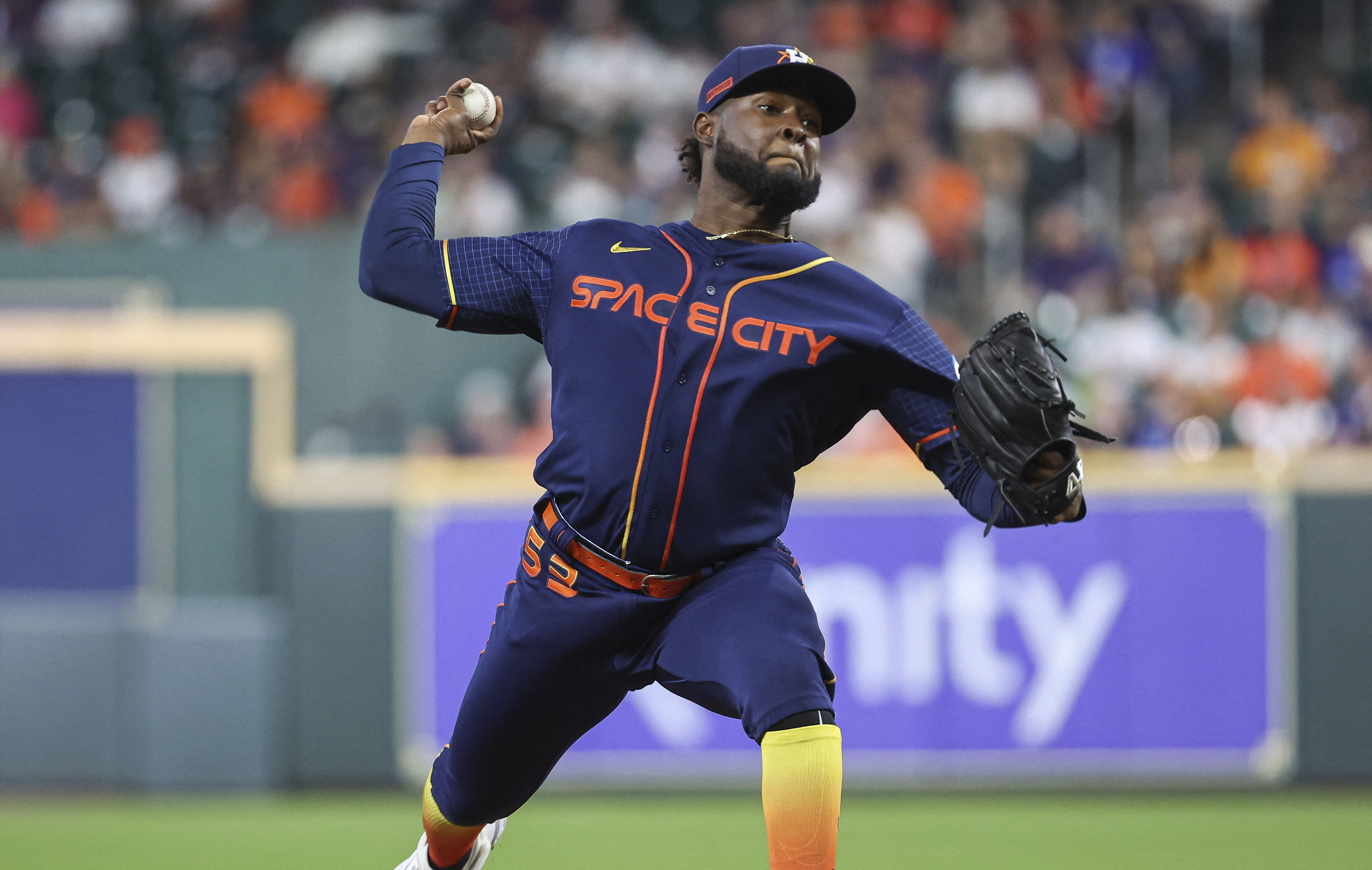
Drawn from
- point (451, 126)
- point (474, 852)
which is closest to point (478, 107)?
point (451, 126)

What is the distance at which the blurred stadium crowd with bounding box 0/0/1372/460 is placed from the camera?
1005 cm

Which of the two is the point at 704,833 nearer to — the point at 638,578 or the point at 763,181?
the point at 638,578

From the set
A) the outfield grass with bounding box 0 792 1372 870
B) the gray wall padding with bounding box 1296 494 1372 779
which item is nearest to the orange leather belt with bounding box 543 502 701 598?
the outfield grass with bounding box 0 792 1372 870

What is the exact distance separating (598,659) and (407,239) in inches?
41.4

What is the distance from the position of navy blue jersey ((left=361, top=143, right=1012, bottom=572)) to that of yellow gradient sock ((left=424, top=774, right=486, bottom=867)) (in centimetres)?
93

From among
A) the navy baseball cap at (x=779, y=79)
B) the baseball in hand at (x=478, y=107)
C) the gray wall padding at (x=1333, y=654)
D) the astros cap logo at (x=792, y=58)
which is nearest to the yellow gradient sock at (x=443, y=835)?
the baseball in hand at (x=478, y=107)

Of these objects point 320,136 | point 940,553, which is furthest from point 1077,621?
point 320,136

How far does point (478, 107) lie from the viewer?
3959 millimetres

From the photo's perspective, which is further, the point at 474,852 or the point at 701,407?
the point at 474,852

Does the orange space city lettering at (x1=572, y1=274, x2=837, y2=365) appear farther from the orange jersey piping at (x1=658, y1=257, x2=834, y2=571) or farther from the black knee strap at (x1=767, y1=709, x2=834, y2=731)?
the black knee strap at (x1=767, y1=709, x2=834, y2=731)

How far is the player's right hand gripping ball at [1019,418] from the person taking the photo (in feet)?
11.1

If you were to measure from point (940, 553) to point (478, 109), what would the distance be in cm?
504

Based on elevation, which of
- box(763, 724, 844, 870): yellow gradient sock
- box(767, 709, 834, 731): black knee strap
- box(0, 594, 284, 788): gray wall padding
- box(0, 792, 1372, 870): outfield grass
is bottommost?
box(0, 792, 1372, 870): outfield grass

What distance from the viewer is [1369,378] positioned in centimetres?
940
